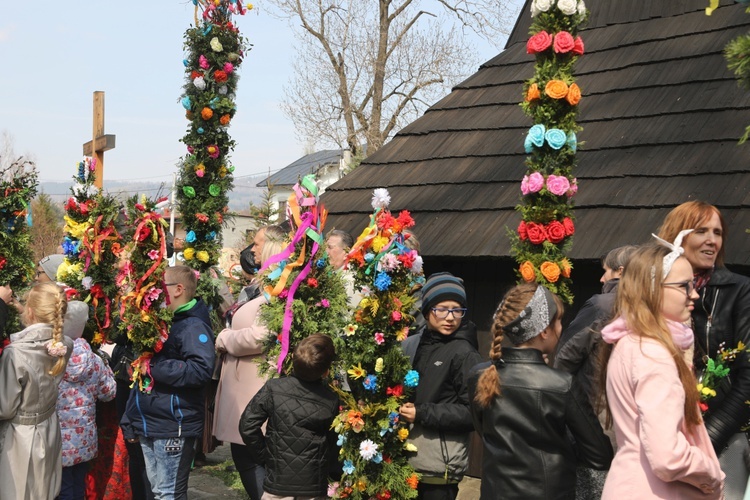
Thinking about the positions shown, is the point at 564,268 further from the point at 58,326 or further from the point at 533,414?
the point at 58,326

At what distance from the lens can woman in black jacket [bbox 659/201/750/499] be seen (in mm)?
4387

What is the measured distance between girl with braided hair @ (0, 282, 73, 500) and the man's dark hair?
1.60m

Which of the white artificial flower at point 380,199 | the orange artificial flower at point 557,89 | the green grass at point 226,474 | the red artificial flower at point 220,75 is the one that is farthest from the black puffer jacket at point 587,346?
the red artificial flower at point 220,75

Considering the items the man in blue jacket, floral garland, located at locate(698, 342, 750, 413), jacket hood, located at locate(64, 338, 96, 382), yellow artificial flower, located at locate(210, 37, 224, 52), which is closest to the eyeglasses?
floral garland, located at locate(698, 342, 750, 413)

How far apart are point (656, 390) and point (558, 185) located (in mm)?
2659

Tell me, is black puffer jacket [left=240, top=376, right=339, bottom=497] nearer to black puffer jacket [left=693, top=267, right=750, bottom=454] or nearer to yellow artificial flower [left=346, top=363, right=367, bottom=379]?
yellow artificial flower [left=346, top=363, right=367, bottom=379]

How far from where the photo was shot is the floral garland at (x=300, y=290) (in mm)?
5824

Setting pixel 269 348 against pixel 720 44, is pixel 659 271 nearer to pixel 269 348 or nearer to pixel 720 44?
pixel 269 348

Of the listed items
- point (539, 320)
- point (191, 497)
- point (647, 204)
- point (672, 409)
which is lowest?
point (191, 497)

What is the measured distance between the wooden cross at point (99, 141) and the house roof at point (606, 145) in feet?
7.91

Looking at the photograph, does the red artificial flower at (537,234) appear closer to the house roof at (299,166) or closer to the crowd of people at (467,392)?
the crowd of people at (467,392)

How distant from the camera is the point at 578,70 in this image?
9180 millimetres

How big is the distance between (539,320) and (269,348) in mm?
2558

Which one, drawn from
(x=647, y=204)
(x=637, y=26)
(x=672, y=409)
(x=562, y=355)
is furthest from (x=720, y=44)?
(x=672, y=409)
